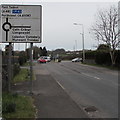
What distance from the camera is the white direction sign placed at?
10.2m

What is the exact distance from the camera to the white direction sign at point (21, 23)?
10.2m

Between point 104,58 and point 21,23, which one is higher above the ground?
point 21,23

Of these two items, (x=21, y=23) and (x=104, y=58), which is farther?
(x=104, y=58)

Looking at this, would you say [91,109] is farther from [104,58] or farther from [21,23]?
[104,58]

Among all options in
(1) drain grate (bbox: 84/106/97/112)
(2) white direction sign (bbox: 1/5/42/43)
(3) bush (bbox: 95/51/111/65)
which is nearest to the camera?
(1) drain grate (bbox: 84/106/97/112)

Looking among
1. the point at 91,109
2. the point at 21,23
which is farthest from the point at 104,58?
the point at 91,109

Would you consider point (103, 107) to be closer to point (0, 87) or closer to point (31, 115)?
point (31, 115)

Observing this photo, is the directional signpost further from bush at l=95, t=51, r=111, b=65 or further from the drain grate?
bush at l=95, t=51, r=111, b=65

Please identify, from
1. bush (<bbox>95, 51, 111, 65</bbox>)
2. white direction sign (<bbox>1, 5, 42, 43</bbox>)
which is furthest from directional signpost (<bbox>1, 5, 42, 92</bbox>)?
bush (<bbox>95, 51, 111, 65</bbox>)

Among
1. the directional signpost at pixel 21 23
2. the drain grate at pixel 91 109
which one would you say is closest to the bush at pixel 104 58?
the directional signpost at pixel 21 23

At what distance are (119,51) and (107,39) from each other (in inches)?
99.1

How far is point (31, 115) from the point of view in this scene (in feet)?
21.2

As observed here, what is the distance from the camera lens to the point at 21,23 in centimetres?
1038

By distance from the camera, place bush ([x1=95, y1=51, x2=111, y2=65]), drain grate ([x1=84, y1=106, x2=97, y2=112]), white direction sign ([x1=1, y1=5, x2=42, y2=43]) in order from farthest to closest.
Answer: bush ([x1=95, y1=51, x2=111, y2=65])
white direction sign ([x1=1, y1=5, x2=42, y2=43])
drain grate ([x1=84, y1=106, x2=97, y2=112])
